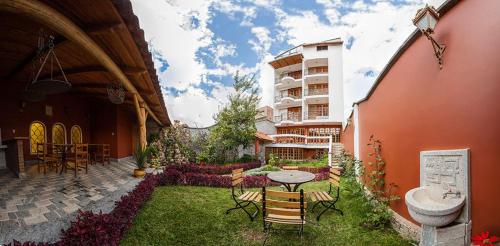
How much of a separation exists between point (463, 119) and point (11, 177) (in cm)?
1000

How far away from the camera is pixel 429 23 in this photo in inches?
118

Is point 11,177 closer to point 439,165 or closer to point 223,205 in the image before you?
point 223,205

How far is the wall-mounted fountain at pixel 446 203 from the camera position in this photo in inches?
107

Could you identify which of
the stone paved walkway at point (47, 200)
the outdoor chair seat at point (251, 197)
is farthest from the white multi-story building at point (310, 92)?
the stone paved walkway at point (47, 200)

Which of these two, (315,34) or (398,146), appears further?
(315,34)

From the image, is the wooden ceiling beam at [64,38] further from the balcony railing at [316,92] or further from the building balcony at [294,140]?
the balcony railing at [316,92]

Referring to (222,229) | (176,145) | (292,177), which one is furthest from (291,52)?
(222,229)

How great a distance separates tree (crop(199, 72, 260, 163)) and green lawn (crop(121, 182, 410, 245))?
28.9 feet

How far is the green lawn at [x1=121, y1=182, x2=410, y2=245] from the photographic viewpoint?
3898 millimetres

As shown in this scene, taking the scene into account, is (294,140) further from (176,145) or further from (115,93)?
(115,93)

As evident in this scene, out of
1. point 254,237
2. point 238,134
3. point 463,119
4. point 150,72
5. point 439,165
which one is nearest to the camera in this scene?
point 463,119

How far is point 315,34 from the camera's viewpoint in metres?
30.3

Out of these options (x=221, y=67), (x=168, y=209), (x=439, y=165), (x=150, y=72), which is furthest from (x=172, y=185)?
(x=221, y=67)

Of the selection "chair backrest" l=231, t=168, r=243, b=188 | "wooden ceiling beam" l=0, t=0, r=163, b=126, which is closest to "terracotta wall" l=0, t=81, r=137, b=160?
"wooden ceiling beam" l=0, t=0, r=163, b=126
